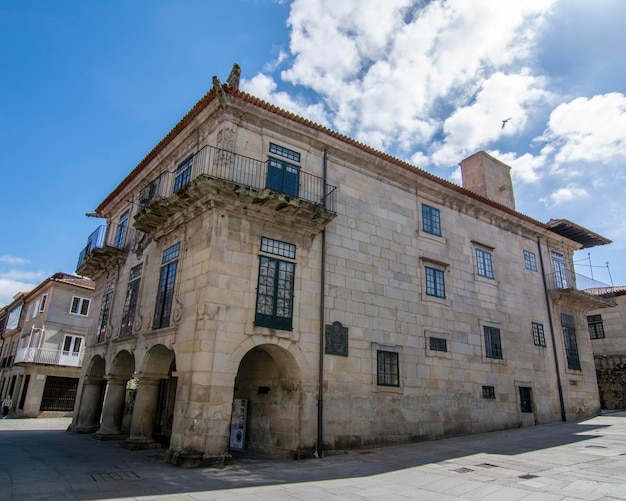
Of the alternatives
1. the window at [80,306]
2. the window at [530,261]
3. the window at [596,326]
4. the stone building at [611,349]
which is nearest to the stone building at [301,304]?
the window at [530,261]

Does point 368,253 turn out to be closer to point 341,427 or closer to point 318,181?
point 318,181

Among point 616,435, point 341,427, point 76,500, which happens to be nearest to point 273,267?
point 341,427

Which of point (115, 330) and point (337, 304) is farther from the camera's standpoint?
point (115, 330)

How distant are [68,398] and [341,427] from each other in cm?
2321

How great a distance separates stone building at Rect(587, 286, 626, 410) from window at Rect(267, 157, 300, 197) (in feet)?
62.3

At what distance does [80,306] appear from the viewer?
29.3 m

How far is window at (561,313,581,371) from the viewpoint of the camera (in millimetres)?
19266

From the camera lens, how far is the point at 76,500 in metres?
6.64

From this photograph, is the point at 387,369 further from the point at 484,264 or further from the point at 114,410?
the point at 114,410

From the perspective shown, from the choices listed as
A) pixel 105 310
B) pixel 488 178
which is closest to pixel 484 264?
pixel 488 178

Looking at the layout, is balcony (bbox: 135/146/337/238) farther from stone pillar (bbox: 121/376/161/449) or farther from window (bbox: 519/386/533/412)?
window (bbox: 519/386/533/412)

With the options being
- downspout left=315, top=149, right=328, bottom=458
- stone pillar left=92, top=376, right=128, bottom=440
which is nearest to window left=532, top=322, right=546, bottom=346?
downspout left=315, top=149, right=328, bottom=458

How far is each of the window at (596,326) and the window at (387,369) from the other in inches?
737

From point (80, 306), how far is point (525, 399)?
89.7 ft
